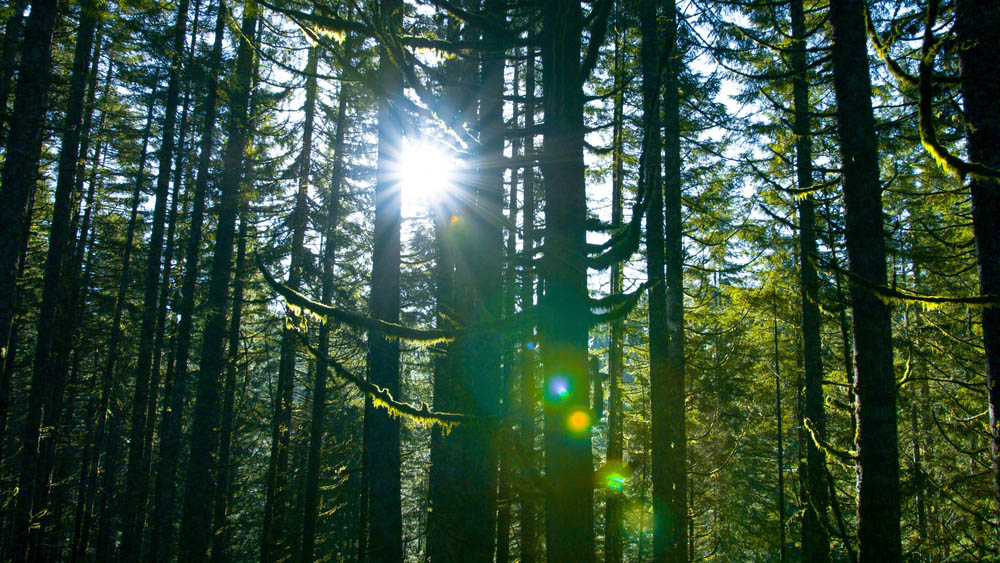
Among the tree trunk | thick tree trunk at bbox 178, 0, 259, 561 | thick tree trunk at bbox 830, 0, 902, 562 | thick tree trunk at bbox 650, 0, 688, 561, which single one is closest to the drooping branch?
thick tree trunk at bbox 830, 0, 902, 562

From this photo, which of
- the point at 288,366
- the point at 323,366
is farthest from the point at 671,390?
the point at 288,366

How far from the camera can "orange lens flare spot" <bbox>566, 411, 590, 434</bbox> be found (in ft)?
11.5

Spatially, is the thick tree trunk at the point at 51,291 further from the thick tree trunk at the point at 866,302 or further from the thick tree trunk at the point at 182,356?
the thick tree trunk at the point at 866,302

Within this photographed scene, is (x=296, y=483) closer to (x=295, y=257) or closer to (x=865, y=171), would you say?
(x=295, y=257)

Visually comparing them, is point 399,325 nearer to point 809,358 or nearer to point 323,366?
point 323,366

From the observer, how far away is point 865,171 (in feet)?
20.4

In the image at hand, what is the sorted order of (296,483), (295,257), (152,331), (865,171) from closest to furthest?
1. (865,171)
2. (152,331)
3. (295,257)
4. (296,483)

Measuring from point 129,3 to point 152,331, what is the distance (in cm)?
968

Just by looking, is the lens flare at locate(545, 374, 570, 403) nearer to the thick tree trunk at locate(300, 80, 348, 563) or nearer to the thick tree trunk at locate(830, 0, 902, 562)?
the thick tree trunk at locate(830, 0, 902, 562)

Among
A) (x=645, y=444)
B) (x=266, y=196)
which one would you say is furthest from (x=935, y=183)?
(x=266, y=196)

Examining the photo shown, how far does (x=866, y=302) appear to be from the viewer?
20.0 ft

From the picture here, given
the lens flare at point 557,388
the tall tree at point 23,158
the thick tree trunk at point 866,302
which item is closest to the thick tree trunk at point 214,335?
the tall tree at point 23,158

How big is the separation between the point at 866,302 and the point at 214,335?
Answer: 1401 cm

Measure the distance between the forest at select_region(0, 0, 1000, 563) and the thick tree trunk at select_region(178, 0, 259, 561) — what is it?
0.22ft
